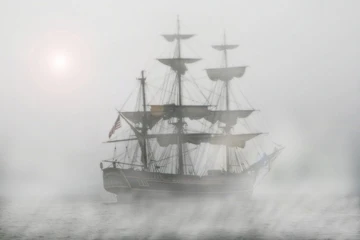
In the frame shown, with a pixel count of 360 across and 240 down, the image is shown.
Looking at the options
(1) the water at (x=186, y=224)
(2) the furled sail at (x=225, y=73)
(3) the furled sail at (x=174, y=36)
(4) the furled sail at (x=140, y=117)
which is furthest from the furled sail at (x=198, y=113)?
(1) the water at (x=186, y=224)

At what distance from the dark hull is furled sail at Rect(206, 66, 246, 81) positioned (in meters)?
15.3

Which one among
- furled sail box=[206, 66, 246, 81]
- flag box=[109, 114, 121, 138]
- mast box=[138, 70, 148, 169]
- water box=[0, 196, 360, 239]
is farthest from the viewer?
furled sail box=[206, 66, 246, 81]

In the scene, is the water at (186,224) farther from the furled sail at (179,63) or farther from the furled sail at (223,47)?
the furled sail at (223,47)

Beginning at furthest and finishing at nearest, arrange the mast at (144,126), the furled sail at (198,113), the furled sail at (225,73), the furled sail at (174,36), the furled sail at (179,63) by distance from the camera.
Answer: the furled sail at (225,73) → the furled sail at (179,63) → the furled sail at (198,113) → the furled sail at (174,36) → the mast at (144,126)

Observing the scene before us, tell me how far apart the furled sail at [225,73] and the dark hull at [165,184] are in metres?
15.3

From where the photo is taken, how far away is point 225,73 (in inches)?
3831

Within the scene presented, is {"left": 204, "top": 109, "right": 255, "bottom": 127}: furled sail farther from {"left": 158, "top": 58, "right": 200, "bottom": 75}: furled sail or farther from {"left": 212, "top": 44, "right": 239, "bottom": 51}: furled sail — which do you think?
{"left": 212, "top": 44, "right": 239, "bottom": 51}: furled sail

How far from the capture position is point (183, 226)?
2438 inches

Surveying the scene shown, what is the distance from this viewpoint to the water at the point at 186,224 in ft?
185

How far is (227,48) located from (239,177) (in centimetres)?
2031

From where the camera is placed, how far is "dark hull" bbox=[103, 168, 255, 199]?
87.8 meters

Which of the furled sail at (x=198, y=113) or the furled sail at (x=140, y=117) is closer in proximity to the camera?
the furled sail at (x=140, y=117)

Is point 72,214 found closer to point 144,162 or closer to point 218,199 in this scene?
point 144,162

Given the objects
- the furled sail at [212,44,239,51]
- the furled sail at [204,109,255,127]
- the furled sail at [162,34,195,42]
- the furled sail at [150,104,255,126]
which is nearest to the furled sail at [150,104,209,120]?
the furled sail at [150,104,255,126]
